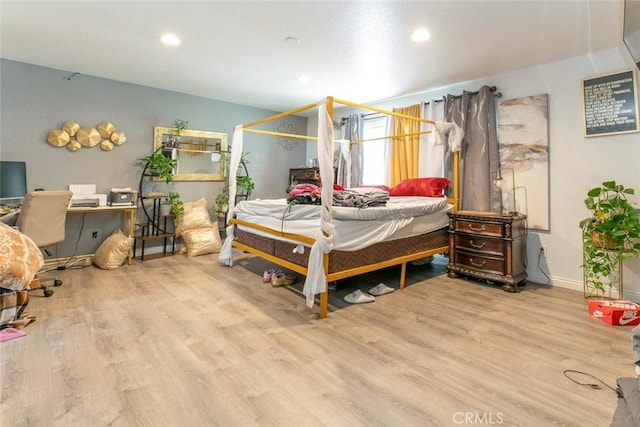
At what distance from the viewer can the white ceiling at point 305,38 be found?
234 centimetres

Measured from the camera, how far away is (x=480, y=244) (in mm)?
3359

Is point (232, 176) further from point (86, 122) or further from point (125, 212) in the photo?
point (86, 122)

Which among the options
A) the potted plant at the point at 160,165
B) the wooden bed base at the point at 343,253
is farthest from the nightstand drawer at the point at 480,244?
the potted plant at the point at 160,165

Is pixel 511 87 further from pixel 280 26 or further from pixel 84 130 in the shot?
pixel 84 130

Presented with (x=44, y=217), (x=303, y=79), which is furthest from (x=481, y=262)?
(x=44, y=217)

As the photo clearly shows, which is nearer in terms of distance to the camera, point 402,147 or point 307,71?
point 307,71

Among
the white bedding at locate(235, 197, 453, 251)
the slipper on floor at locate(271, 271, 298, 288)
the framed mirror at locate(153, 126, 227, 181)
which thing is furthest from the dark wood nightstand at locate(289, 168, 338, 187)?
the slipper on floor at locate(271, 271, 298, 288)

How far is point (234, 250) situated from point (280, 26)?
3.19 metres

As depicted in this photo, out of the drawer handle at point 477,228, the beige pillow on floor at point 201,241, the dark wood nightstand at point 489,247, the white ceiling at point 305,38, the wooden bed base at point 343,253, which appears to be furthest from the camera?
the beige pillow on floor at point 201,241

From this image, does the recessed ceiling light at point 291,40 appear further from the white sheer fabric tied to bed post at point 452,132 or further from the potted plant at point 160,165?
the potted plant at point 160,165

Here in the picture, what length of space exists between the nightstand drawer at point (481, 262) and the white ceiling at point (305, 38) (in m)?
2.11

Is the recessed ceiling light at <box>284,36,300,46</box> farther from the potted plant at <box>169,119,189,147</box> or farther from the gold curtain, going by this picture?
the potted plant at <box>169,119,189,147</box>

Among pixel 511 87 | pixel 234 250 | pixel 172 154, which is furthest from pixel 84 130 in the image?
pixel 511 87

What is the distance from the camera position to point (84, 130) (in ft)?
12.8
